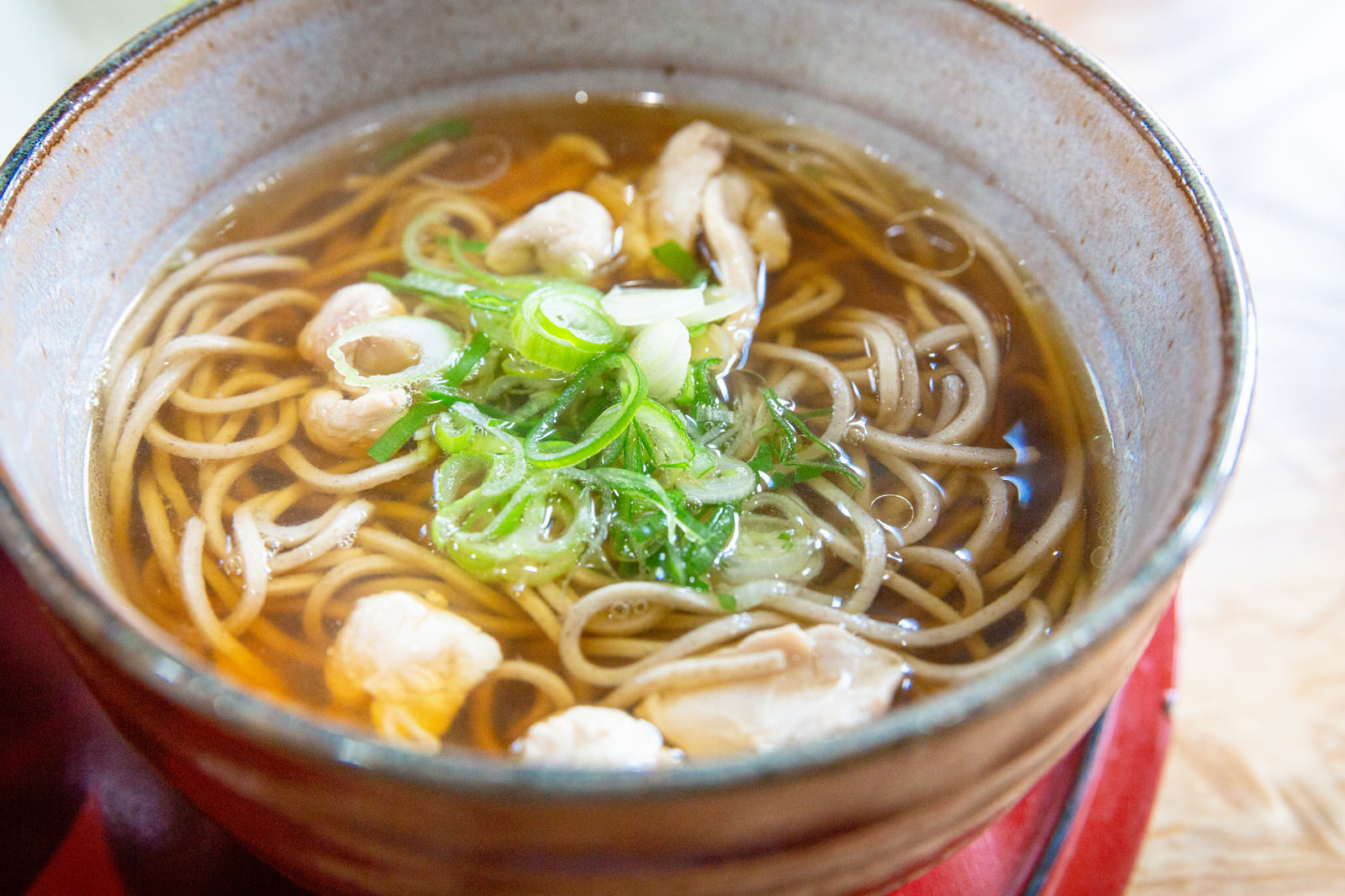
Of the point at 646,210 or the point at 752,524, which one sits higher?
the point at 646,210

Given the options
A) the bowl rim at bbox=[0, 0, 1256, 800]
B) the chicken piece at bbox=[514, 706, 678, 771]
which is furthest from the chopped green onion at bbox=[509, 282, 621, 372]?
the bowl rim at bbox=[0, 0, 1256, 800]

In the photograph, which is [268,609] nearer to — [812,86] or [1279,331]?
[812,86]

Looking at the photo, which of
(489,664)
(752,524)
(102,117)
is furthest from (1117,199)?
(102,117)

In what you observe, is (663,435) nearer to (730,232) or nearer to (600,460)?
(600,460)

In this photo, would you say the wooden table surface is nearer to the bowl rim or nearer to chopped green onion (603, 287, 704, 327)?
the bowl rim

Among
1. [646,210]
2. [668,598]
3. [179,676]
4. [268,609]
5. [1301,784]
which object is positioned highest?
[646,210]

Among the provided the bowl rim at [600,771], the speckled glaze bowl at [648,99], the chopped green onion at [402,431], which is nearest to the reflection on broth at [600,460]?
the chopped green onion at [402,431]

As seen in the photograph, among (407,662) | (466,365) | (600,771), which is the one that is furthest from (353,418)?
(600,771)
